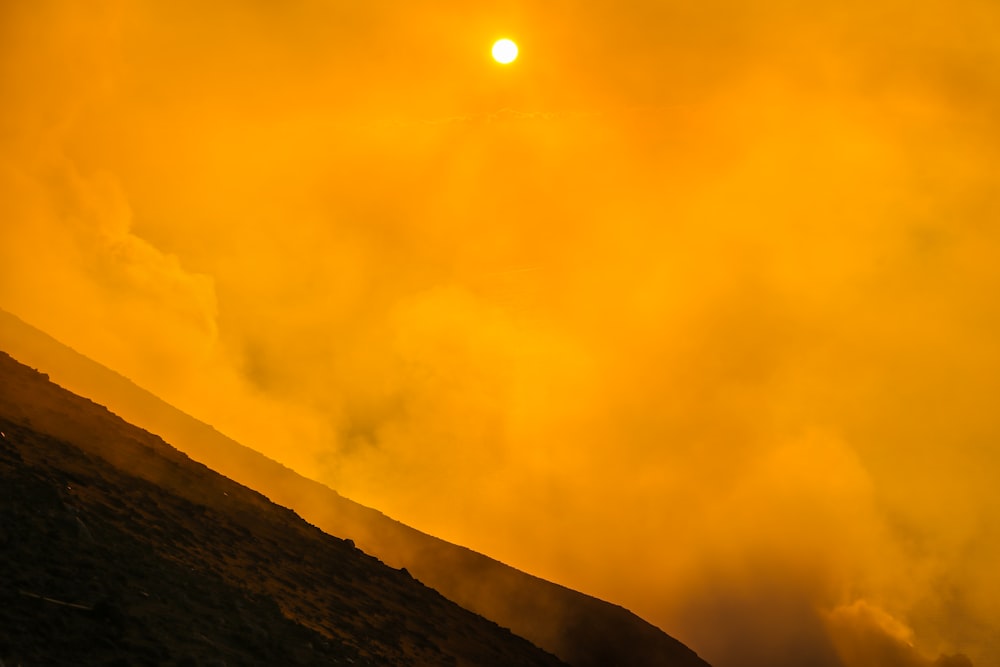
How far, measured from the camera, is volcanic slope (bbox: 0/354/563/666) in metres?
11.0

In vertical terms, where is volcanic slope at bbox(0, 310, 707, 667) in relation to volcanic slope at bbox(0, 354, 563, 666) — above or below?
above

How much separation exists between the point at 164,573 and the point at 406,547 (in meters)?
30.8

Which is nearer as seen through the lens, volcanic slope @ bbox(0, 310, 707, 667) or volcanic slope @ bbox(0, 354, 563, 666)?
volcanic slope @ bbox(0, 354, 563, 666)

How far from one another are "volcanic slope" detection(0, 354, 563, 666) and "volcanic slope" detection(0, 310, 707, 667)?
1388cm

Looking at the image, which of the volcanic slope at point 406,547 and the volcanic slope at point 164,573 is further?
the volcanic slope at point 406,547

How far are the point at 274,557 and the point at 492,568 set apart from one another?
27.6 meters

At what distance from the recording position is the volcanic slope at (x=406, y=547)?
4012 cm

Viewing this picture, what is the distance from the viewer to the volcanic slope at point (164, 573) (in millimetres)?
11000

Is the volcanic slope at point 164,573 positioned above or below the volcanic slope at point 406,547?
below

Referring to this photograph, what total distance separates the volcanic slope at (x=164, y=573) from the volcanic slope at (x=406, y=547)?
1388 centimetres

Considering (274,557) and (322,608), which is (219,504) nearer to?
(274,557)

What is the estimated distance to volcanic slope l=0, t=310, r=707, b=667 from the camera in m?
40.1

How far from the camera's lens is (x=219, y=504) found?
886 inches

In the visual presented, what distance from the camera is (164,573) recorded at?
14359mm
